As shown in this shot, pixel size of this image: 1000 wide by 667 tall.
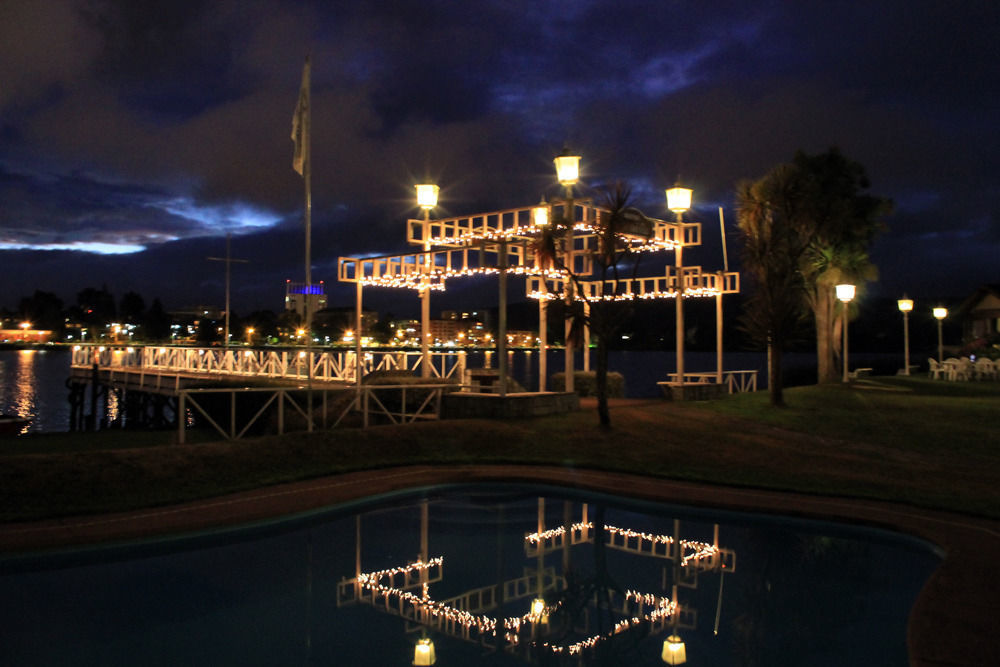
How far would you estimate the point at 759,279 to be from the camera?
23.5 meters

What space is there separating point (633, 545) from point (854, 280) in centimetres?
2674

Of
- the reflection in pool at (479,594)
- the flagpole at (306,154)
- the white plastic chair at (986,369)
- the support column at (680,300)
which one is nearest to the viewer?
the reflection in pool at (479,594)

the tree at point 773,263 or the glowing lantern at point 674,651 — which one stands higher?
the tree at point 773,263

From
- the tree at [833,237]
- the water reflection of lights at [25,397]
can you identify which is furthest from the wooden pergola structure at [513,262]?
the water reflection of lights at [25,397]

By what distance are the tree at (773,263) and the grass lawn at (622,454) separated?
7.63 ft

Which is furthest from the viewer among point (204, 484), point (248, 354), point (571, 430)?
point (248, 354)

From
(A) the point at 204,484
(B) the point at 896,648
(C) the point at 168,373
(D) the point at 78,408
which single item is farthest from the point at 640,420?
(D) the point at 78,408

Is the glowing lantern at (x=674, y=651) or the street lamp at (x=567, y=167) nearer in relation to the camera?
the glowing lantern at (x=674, y=651)

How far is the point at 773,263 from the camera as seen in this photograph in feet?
75.7

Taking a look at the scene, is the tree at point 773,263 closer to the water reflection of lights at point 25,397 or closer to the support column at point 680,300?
the support column at point 680,300

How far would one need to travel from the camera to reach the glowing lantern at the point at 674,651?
273 inches

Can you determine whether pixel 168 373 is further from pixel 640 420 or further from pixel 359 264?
pixel 640 420

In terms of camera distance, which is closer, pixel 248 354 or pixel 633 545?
pixel 633 545

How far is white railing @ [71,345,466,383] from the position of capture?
82.2 ft
